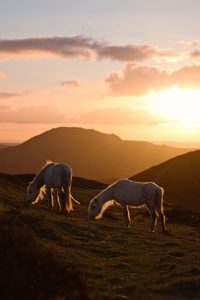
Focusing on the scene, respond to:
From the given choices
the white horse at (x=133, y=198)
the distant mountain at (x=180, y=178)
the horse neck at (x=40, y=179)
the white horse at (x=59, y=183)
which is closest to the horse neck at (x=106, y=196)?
the white horse at (x=133, y=198)

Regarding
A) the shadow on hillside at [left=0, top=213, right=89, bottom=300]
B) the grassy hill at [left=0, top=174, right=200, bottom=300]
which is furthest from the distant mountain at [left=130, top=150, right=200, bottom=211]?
the shadow on hillside at [left=0, top=213, right=89, bottom=300]

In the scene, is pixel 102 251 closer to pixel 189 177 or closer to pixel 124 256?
pixel 124 256

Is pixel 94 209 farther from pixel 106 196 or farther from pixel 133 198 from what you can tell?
pixel 133 198

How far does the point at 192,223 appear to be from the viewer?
26.2 metres

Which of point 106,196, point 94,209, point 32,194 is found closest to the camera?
point 94,209

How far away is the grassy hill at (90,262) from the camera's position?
564 cm

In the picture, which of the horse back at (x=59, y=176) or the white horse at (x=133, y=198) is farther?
the horse back at (x=59, y=176)

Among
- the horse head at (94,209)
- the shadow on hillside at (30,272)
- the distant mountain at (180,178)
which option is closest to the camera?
the shadow on hillside at (30,272)

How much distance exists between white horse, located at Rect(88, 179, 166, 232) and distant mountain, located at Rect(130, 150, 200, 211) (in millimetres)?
25075

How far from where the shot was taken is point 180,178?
2163 inches

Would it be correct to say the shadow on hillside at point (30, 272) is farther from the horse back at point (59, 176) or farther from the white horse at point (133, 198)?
the horse back at point (59, 176)

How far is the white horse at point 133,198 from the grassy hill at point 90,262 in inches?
51.2

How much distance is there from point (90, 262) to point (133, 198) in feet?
26.4

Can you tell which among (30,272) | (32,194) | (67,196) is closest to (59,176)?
(67,196)
